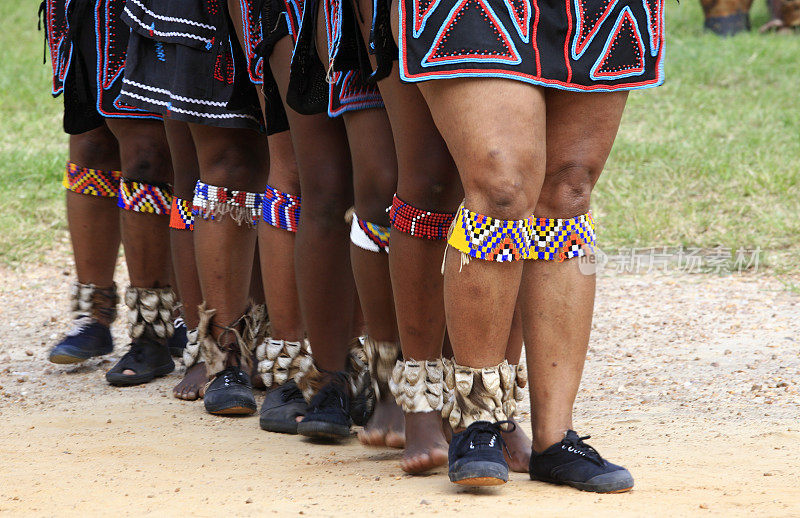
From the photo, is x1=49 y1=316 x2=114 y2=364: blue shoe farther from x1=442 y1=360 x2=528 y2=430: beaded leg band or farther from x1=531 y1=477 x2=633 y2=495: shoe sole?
x1=531 y1=477 x2=633 y2=495: shoe sole

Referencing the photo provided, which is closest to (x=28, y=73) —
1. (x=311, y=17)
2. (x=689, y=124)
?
(x=689, y=124)

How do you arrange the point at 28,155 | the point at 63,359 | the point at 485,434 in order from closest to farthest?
the point at 485,434, the point at 63,359, the point at 28,155

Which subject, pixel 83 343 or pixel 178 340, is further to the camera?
pixel 178 340

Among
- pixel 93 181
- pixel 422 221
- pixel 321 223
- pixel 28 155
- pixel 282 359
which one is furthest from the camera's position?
pixel 28 155

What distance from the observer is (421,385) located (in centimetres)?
244

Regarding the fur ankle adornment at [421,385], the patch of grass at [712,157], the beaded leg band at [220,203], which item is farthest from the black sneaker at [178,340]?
the patch of grass at [712,157]

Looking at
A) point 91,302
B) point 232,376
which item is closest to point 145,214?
point 91,302

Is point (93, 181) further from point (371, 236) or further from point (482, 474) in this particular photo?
point (482, 474)

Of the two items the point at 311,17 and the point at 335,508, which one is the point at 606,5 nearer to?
the point at 311,17

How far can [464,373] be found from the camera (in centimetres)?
221

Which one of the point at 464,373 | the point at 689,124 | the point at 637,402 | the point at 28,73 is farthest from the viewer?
the point at 28,73

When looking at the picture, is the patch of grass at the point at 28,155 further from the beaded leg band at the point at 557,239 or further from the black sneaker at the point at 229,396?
the beaded leg band at the point at 557,239

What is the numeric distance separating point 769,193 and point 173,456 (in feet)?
15.5

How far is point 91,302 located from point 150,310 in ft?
1.08
